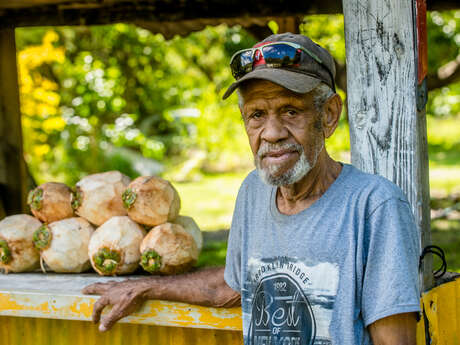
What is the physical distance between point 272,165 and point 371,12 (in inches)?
33.3

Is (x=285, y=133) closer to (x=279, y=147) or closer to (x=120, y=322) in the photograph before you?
(x=279, y=147)

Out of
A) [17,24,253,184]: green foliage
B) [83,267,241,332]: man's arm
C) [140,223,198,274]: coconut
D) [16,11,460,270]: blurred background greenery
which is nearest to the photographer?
[83,267,241,332]: man's arm

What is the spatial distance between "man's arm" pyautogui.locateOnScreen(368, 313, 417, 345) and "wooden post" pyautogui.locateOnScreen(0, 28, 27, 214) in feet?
10.9

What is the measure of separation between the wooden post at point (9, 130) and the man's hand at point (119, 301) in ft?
6.93

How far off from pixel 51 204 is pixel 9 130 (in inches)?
57.0

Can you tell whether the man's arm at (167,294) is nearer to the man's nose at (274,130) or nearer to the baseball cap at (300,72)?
the man's nose at (274,130)

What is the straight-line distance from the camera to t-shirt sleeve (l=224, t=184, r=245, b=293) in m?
2.00

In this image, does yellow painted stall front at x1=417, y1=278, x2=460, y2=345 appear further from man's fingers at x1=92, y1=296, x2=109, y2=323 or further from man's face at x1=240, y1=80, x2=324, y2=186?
man's fingers at x1=92, y1=296, x2=109, y2=323

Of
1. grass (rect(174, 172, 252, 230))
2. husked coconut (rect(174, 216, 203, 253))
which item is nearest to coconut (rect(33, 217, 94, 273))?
husked coconut (rect(174, 216, 203, 253))

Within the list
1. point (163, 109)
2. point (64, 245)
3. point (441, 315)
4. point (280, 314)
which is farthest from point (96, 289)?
point (163, 109)

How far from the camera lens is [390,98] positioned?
220 cm

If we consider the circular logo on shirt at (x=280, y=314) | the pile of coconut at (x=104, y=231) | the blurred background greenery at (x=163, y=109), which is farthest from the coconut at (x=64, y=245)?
the blurred background greenery at (x=163, y=109)

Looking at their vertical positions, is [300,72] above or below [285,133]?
above

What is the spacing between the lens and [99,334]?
2746mm
